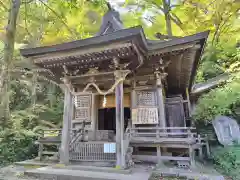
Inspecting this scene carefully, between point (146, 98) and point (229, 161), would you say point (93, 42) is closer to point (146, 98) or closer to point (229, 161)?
point (146, 98)

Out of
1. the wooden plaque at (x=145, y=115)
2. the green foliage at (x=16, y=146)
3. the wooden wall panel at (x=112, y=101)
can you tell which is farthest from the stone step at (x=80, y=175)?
the wooden wall panel at (x=112, y=101)

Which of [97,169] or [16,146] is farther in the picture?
[16,146]

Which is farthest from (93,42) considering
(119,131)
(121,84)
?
(119,131)

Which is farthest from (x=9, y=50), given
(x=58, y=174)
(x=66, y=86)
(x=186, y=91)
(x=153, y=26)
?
(x=153, y=26)

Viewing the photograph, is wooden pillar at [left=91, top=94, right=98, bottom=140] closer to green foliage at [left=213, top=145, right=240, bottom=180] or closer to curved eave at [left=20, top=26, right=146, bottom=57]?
curved eave at [left=20, top=26, right=146, bottom=57]

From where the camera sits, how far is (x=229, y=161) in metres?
6.81

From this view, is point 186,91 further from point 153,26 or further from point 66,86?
point 153,26

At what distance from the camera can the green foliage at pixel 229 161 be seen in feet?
20.5

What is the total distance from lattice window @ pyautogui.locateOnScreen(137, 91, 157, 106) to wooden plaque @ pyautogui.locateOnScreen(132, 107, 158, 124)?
252mm

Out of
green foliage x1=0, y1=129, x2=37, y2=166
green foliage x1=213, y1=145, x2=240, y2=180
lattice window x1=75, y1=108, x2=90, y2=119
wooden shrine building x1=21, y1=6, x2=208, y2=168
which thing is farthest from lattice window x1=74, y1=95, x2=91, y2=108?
green foliage x1=213, y1=145, x2=240, y2=180

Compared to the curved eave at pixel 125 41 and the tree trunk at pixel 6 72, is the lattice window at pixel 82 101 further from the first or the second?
the tree trunk at pixel 6 72

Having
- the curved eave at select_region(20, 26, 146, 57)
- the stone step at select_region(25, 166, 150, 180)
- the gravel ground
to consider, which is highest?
the curved eave at select_region(20, 26, 146, 57)

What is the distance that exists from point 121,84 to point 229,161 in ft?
16.2

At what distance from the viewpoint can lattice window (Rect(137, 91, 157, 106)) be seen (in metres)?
8.09
